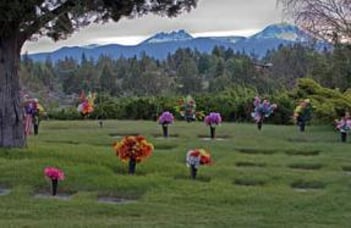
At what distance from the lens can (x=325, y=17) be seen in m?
23.8

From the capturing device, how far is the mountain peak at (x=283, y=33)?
24641 millimetres

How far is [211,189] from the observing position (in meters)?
8.48

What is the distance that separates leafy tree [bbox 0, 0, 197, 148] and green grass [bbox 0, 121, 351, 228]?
411mm

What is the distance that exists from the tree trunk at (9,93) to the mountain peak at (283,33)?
15.1m

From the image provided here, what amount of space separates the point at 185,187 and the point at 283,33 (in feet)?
71.6

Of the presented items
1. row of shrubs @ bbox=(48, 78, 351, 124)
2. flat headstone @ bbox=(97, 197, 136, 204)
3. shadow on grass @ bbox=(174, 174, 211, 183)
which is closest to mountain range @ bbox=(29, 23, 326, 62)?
row of shrubs @ bbox=(48, 78, 351, 124)

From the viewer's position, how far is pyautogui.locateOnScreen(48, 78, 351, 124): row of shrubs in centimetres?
1883

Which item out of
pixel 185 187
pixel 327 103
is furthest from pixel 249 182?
pixel 327 103

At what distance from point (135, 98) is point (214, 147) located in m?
9.72

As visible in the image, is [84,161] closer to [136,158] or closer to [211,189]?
[136,158]

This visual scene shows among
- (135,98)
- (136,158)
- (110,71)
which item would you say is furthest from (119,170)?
(110,71)

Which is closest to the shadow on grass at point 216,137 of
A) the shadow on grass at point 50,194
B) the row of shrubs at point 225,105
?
the row of shrubs at point 225,105

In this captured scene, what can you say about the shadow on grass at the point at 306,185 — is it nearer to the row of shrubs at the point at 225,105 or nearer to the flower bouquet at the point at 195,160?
the flower bouquet at the point at 195,160

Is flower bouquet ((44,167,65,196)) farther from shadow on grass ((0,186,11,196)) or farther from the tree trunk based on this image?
the tree trunk
